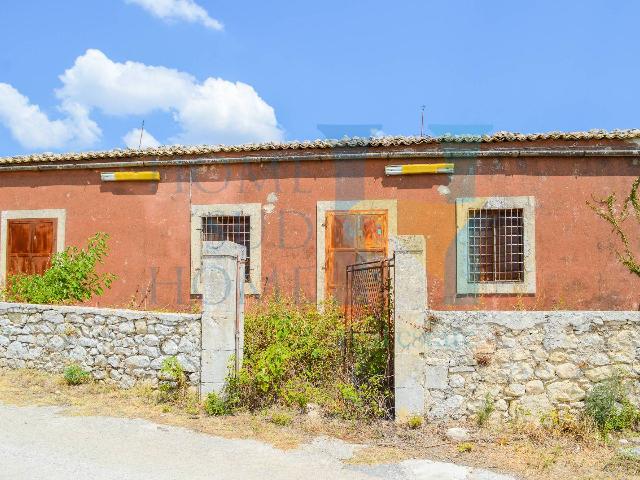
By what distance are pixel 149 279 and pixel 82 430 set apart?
562 centimetres

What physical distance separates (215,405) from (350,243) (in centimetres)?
476

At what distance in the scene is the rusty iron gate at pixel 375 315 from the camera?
21.8 feet

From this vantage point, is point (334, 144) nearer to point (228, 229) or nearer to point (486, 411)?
point (228, 229)

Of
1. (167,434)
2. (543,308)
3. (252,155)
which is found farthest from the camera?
(252,155)

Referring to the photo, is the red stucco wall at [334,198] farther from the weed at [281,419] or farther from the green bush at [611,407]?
the weed at [281,419]

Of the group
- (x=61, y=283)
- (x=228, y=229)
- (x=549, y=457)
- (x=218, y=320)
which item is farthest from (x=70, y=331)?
(x=549, y=457)

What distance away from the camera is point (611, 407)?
242 inches

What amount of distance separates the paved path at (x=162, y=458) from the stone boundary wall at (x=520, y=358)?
3.83ft

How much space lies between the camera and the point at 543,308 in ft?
34.7

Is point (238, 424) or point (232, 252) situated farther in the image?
point (232, 252)

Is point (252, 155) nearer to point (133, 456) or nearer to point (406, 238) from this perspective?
point (406, 238)

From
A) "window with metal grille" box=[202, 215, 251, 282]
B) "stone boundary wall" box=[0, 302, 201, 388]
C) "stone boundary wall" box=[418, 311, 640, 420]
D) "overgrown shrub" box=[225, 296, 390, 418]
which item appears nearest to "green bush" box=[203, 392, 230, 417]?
"overgrown shrub" box=[225, 296, 390, 418]

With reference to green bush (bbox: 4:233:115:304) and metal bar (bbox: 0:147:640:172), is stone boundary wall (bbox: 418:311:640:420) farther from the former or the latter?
green bush (bbox: 4:233:115:304)

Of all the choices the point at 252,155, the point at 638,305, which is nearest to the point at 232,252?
the point at 252,155
